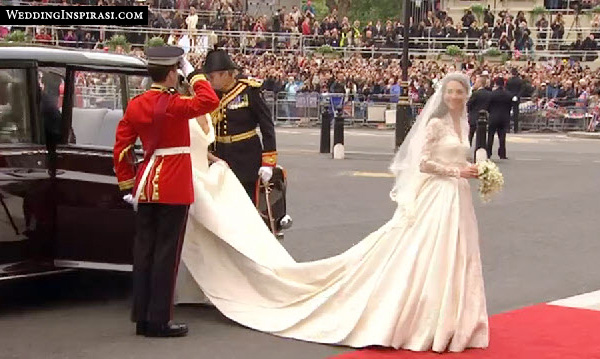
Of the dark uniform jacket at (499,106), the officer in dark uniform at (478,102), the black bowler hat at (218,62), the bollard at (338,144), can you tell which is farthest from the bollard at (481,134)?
the black bowler hat at (218,62)

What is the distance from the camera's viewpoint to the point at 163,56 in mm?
6727

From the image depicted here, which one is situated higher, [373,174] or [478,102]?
[478,102]

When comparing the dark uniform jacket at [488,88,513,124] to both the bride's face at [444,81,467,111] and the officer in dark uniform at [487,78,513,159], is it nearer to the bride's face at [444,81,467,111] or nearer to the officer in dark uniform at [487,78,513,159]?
the officer in dark uniform at [487,78,513,159]

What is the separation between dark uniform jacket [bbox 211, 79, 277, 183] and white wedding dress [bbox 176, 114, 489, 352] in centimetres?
42

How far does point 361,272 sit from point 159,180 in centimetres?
151

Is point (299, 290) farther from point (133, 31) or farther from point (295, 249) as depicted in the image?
point (133, 31)

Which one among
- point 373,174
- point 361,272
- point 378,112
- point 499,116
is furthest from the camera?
point 378,112

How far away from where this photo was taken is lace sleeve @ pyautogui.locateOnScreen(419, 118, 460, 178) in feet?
22.5

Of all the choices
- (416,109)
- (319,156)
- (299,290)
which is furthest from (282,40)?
(299,290)

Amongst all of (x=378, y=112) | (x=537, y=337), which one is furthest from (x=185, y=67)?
(x=378, y=112)

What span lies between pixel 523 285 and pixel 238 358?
3498mm

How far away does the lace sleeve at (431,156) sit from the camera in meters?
6.87

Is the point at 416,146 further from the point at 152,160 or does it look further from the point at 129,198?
the point at 129,198

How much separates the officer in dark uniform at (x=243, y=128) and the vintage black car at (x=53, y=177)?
0.94 metres
